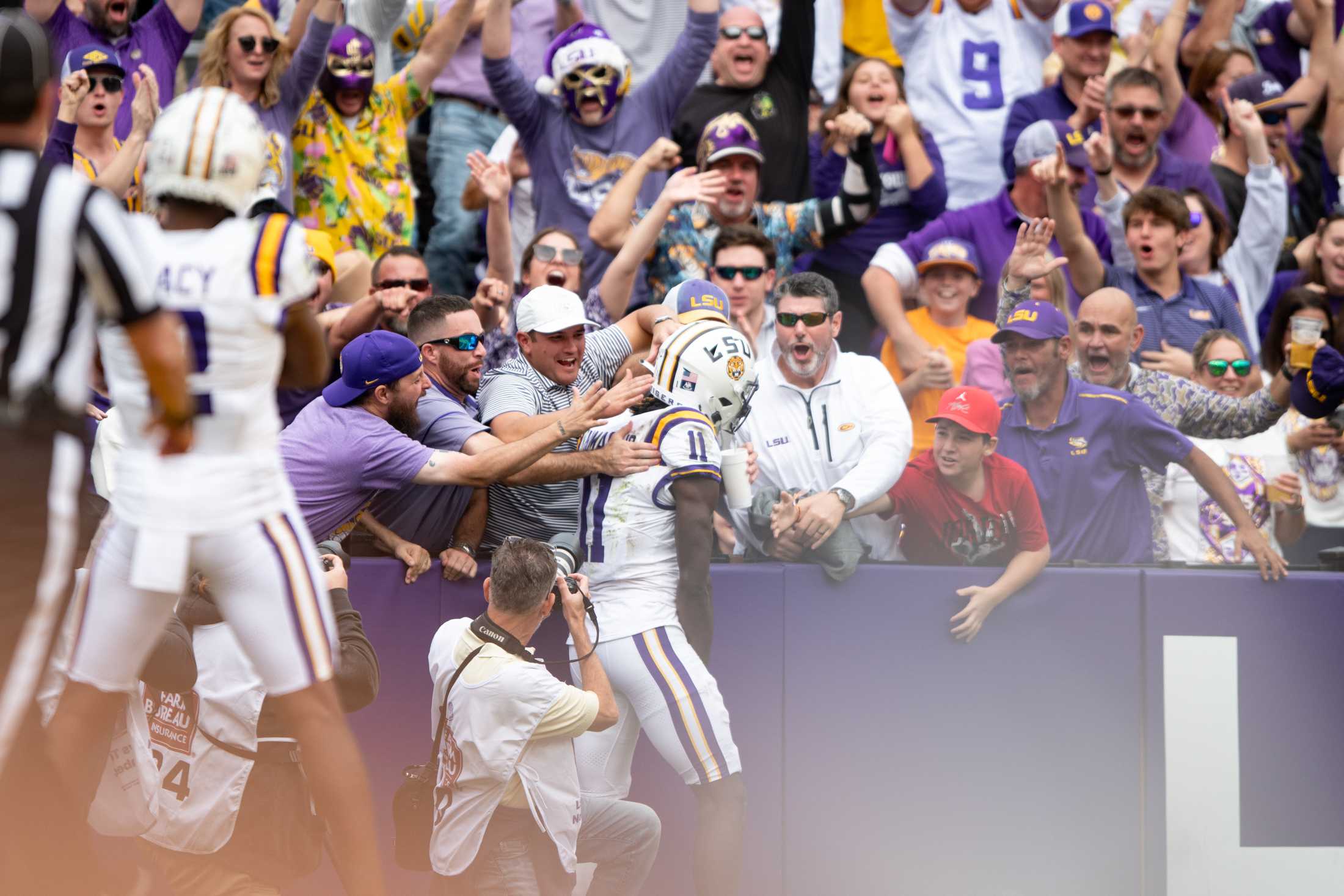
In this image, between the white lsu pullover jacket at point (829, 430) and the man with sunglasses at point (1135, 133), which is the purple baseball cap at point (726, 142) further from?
the man with sunglasses at point (1135, 133)

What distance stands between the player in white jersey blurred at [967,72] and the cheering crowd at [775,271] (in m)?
0.02

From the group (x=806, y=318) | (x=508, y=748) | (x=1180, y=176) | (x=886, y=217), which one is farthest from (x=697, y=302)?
(x=1180, y=176)

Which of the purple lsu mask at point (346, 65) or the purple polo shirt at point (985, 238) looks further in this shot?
the purple lsu mask at point (346, 65)

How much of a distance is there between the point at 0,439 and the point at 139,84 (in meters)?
4.44

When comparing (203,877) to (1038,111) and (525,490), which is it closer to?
(525,490)

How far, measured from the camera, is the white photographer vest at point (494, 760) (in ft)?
17.1

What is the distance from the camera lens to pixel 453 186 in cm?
898

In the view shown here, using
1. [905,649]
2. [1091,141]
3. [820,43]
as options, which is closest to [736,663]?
[905,649]

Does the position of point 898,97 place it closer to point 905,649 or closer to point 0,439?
point 905,649

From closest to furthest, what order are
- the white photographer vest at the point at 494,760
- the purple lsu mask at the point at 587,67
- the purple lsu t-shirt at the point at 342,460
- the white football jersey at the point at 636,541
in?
1. the white photographer vest at the point at 494,760
2. the purple lsu t-shirt at the point at 342,460
3. the white football jersey at the point at 636,541
4. the purple lsu mask at the point at 587,67

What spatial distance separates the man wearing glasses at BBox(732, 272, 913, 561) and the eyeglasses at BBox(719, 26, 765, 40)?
8.27 ft

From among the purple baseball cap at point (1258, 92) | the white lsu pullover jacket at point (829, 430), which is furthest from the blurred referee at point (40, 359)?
the purple baseball cap at point (1258, 92)

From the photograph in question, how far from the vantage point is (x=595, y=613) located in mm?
5977

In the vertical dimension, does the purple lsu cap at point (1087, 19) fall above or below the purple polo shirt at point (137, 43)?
above
